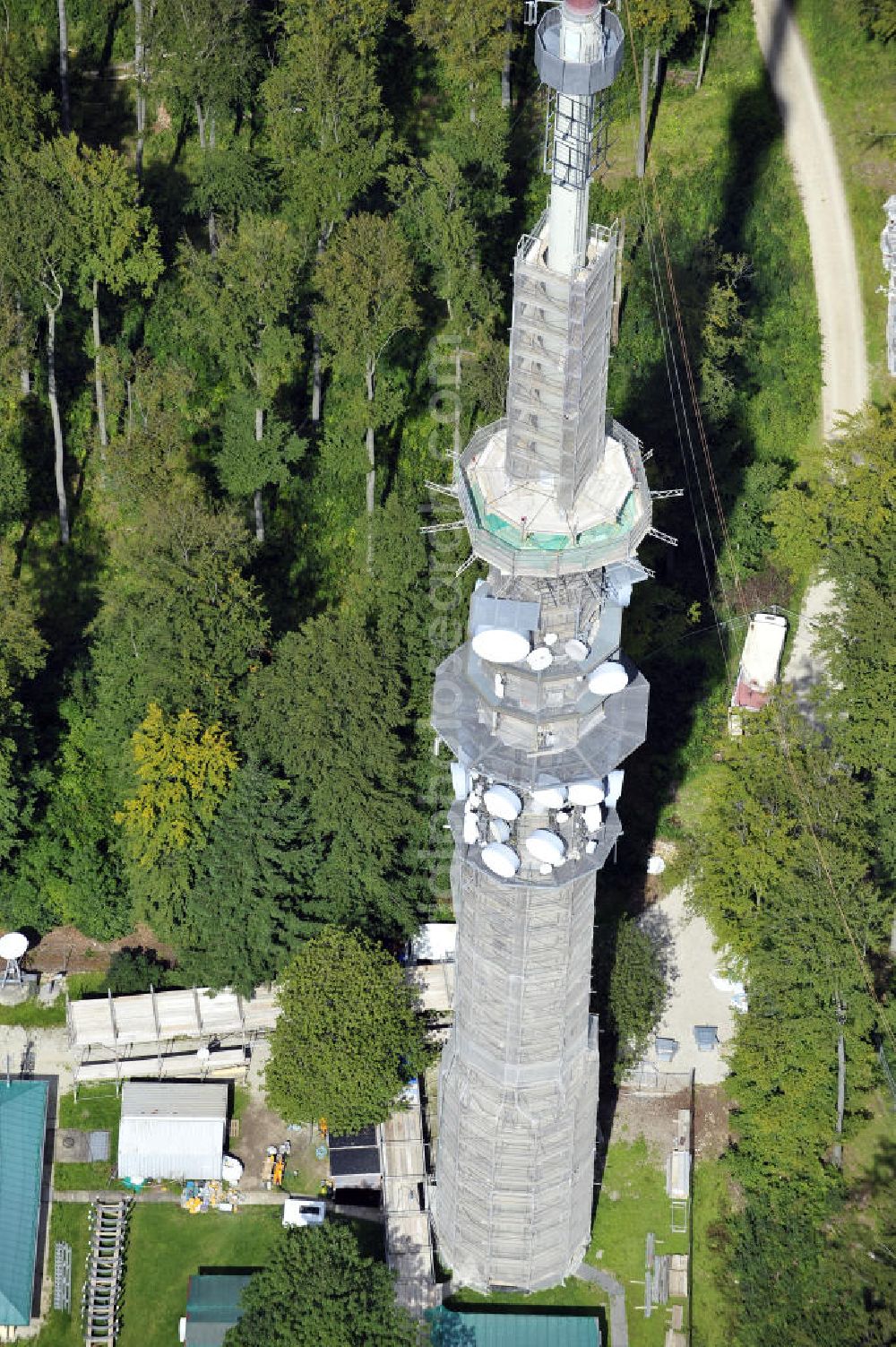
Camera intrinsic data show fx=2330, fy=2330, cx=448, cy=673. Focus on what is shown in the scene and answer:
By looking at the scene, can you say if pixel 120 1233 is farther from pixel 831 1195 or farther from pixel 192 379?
pixel 192 379

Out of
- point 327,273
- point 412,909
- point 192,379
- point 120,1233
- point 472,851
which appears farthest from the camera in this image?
point 192,379

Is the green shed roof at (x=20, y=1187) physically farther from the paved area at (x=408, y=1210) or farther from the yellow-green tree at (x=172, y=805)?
the paved area at (x=408, y=1210)

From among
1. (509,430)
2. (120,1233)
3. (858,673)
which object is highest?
(509,430)

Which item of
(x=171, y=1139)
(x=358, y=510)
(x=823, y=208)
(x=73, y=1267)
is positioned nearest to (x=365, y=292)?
(x=358, y=510)

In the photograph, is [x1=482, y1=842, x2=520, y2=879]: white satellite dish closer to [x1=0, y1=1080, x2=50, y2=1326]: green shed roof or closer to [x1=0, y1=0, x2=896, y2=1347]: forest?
[x1=0, y1=0, x2=896, y2=1347]: forest

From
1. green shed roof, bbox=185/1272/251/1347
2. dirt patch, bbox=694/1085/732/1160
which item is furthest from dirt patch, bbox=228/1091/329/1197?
dirt patch, bbox=694/1085/732/1160

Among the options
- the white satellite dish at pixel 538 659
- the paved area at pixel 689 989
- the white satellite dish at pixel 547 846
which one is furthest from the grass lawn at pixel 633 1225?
the white satellite dish at pixel 538 659

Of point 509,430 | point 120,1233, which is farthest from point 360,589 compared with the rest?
point 509,430
